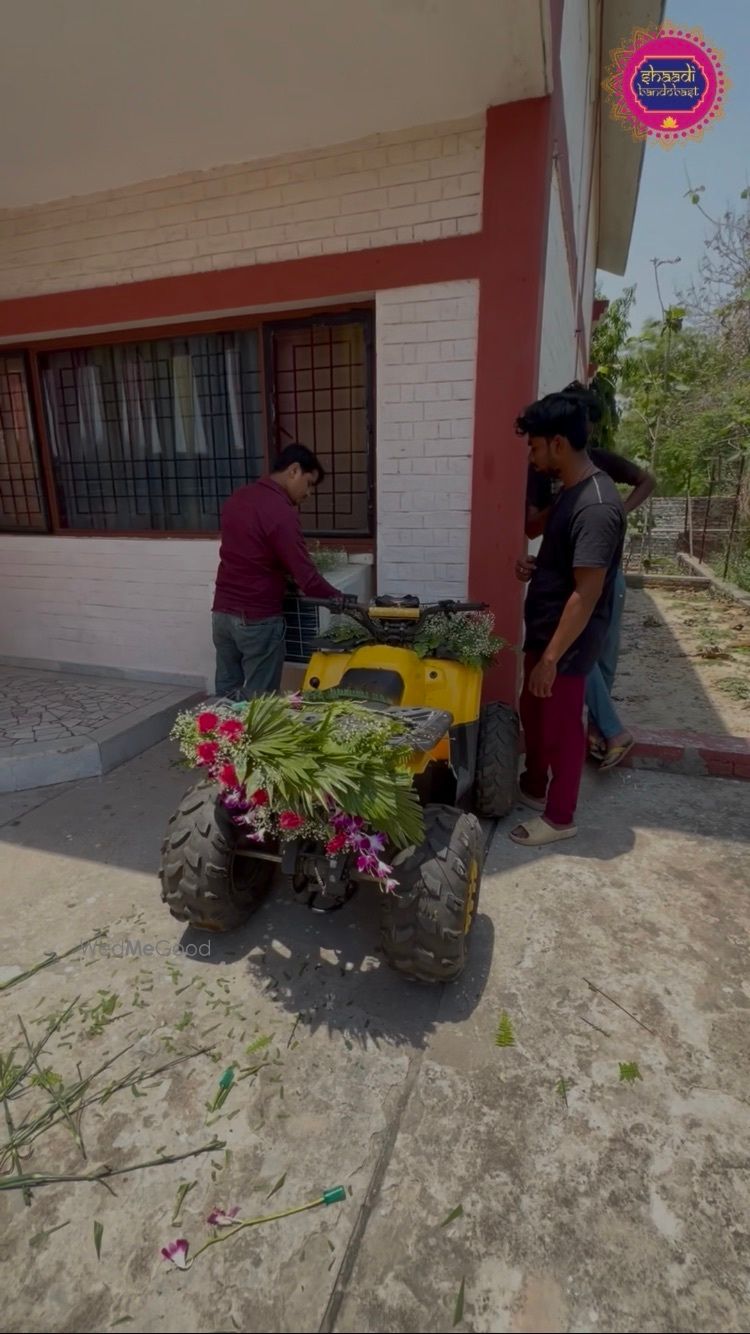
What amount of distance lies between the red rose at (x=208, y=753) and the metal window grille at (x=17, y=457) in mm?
4784

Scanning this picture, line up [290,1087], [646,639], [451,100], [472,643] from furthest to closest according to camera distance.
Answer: [646,639] → [451,100] → [472,643] → [290,1087]

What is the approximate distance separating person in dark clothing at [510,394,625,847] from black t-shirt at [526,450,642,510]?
64 centimetres

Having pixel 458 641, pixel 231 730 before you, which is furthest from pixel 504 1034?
pixel 458 641

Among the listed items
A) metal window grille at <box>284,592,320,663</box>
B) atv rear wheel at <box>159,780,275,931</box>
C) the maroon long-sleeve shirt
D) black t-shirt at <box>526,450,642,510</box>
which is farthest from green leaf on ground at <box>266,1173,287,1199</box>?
black t-shirt at <box>526,450,642,510</box>

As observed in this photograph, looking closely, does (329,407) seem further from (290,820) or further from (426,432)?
(290,820)

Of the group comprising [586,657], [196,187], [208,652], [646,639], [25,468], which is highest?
[196,187]

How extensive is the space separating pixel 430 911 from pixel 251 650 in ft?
7.32

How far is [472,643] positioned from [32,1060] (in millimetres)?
2311

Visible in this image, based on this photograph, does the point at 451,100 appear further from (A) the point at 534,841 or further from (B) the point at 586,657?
(A) the point at 534,841

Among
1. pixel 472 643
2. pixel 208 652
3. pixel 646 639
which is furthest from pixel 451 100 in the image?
pixel 646 639

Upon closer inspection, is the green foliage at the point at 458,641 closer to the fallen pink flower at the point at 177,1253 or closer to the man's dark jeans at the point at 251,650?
the man's dark jeans at the point at 251,650

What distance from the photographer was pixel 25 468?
6.09m

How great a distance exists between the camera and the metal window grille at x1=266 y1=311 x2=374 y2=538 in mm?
4656

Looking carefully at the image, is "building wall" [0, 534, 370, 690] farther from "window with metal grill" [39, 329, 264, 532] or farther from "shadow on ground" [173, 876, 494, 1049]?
"shadow on ground" [173, 876, 494, 1049]
